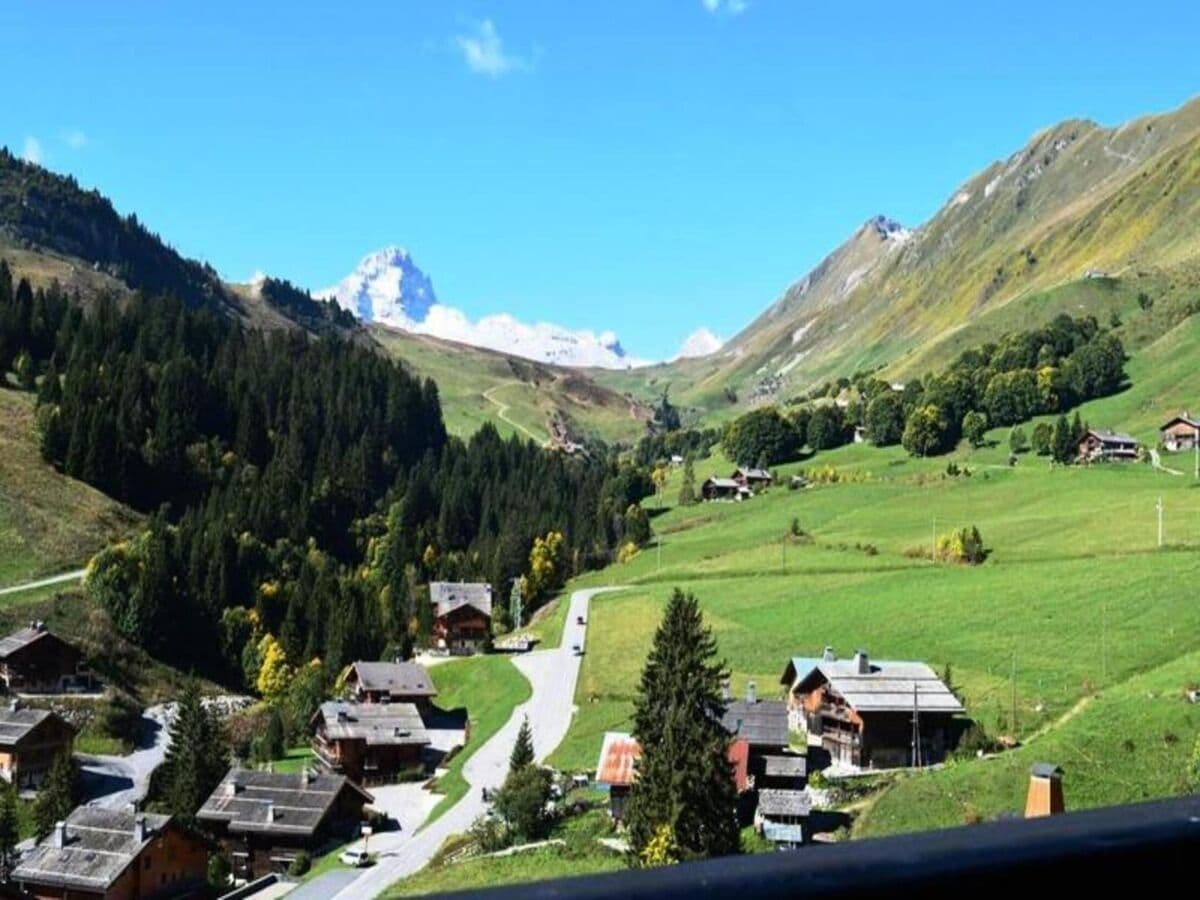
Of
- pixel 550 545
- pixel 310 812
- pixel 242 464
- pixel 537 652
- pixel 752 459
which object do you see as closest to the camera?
pixel 310 812

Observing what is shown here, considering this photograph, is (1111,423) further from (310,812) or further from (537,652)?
(310,812)

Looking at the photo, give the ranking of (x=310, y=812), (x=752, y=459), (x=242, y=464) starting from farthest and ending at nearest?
(x=752, y=459) → (x=242, y=464) → (x=310, y=812)

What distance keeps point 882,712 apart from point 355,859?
2671 cm

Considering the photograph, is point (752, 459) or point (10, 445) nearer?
point (10, 445)

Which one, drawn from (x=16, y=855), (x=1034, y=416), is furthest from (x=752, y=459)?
(x=16, y=855)

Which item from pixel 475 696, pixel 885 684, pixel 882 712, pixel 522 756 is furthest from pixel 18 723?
pixel 885 684

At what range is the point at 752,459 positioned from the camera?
15725 cm

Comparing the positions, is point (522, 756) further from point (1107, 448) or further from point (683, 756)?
point (1107, 448)

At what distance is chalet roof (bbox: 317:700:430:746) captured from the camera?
7169 centimetres

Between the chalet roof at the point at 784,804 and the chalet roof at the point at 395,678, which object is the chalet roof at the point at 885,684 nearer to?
the chalet roof at the point at 784,804

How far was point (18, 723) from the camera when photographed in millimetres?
67062

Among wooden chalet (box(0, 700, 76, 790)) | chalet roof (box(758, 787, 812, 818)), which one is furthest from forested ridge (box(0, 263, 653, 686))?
chalet roof (box(758, 787, 812, 818))

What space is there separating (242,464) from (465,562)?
97.8ft

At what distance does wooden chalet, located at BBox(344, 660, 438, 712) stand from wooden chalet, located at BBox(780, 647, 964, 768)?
32.9 metres
